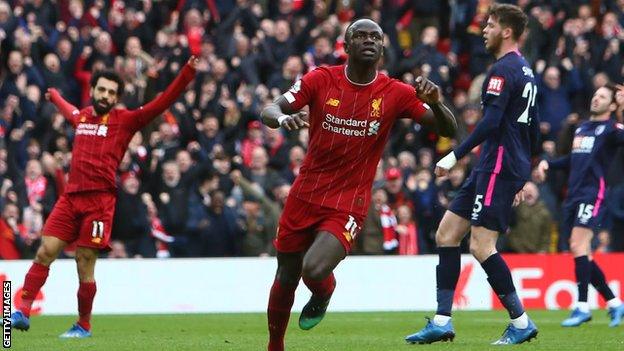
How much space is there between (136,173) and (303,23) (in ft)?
17.7

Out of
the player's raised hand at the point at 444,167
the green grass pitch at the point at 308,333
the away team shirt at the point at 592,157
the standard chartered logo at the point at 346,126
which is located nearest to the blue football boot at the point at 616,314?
the green grass pitch at the point at 308,333

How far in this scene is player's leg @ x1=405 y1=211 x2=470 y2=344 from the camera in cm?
1193

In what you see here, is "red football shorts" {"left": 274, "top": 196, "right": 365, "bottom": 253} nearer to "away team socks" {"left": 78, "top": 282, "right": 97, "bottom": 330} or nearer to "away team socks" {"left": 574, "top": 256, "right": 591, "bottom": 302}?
"away team socks" {"left": 78, "top": 282, "right": 97, "bottom": 330}

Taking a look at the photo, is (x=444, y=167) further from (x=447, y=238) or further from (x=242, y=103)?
(x=242, y=103)

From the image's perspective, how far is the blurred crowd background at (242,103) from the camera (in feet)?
69.3

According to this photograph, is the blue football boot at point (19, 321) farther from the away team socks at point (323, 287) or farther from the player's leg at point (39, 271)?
Answer: the away team socks at point (323, 287)

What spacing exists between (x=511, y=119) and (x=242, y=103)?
11963 millimetres

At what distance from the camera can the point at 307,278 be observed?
9.77m

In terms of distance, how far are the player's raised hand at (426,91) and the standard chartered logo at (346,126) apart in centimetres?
49

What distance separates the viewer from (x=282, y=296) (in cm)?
1005

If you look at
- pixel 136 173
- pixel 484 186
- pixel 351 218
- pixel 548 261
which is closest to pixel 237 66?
pixel 136 173

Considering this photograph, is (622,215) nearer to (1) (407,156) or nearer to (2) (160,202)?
(1) (407,156)

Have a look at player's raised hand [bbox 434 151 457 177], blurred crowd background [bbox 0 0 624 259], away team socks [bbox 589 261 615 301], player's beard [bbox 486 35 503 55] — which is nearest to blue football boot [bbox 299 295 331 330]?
player's raised hand [bbox 434 151 457 177]
